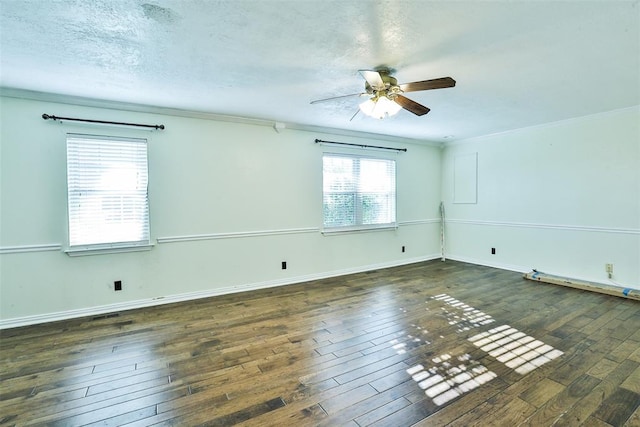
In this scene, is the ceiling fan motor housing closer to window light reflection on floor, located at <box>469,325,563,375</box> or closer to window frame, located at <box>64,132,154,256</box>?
window light reflection on floor, located at <box>469,325,563,375</box>

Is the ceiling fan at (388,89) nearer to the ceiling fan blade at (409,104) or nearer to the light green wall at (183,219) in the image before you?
the ceiling fan blade at (409,104)

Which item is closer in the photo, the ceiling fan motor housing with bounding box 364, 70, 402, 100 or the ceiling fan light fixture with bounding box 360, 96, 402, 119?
the ceiling fan motor housing with bounding box 364, 70, 402, 100

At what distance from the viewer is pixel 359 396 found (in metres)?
1.99

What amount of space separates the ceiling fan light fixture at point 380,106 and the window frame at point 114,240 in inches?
107

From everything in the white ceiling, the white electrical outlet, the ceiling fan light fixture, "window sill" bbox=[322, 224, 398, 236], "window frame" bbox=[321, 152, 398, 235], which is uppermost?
the white ceiling

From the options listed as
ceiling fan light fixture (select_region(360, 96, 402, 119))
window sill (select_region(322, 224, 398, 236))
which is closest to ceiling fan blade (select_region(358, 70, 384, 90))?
ceiling fan light fixture (select_region(360, 96, 402, 119))

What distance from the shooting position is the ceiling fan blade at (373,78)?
2.39 metres

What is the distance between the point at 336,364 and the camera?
2.39m

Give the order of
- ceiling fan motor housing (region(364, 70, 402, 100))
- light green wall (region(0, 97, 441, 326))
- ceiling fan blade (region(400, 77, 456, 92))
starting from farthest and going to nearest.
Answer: light green wall (region(0, 97, 441, 326)) < ceiling fan motor housing (region(364, 70, 402, 100)) < ceiling fan blade (region(400, 77, 456, 92))

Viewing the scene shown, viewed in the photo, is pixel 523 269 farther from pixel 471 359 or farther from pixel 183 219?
pixel 183 219

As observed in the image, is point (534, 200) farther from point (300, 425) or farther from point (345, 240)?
point (300, 425)

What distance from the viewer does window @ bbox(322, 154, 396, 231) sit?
506 cm

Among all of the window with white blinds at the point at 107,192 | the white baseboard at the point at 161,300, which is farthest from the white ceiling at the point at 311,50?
the white baseboard at the point at 161,300

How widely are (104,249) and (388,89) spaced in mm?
3504
